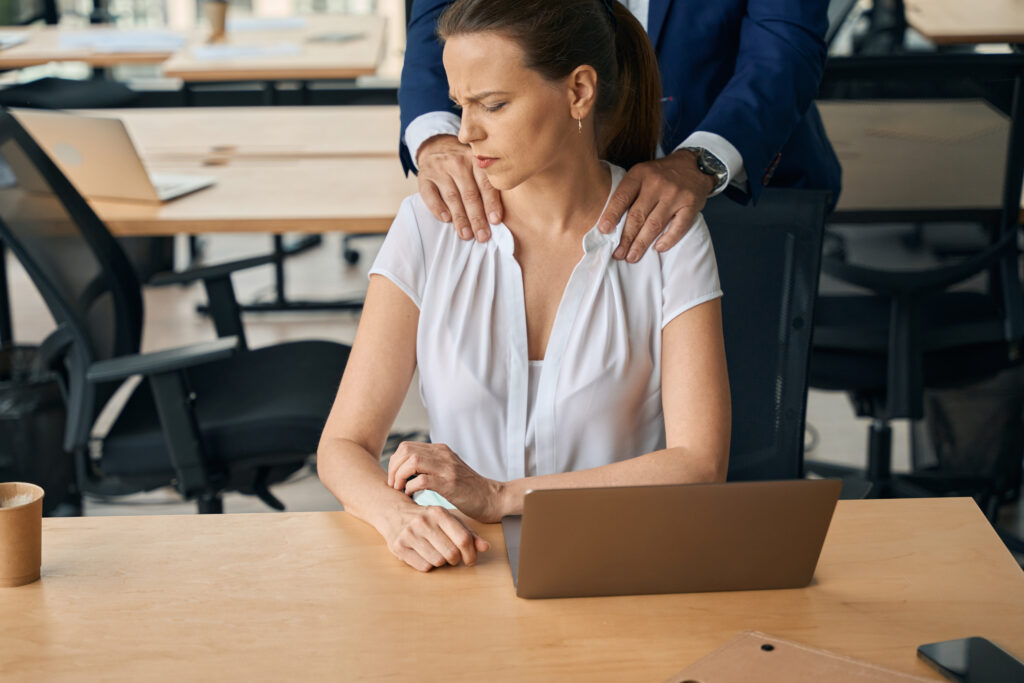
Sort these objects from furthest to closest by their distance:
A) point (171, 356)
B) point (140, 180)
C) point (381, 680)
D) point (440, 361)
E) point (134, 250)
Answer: point (134, 250) → point (140, 180) → point (171, 356) → point (440, 361) → point (381, 680)

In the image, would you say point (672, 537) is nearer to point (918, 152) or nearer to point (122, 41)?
point (918, 152)

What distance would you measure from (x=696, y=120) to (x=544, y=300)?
0.52 meters

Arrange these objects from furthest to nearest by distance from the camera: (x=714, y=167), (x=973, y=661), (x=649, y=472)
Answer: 1. (x=714, y=167)
2. (x=649, y=472)
3. (x=973, y=661)

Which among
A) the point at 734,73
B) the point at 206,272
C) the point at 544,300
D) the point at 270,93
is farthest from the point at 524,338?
the point at 270,93

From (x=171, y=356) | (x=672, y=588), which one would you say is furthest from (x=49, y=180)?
(x=672, y=588)

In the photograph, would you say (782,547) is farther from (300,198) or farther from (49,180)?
(300,198)

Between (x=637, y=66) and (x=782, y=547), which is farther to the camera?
(x=637, y=66)

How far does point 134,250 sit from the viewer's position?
139 inches

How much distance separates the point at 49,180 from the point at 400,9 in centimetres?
478

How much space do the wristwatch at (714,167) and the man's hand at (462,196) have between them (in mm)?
313

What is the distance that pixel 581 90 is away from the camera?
1493mm

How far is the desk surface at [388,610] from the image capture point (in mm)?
997

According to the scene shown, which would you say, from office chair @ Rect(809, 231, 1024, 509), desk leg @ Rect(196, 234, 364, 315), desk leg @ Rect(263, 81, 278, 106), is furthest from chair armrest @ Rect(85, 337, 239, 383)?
desk leg @ Rect(263, 81, 278, 106)

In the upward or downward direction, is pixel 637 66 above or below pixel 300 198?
above
